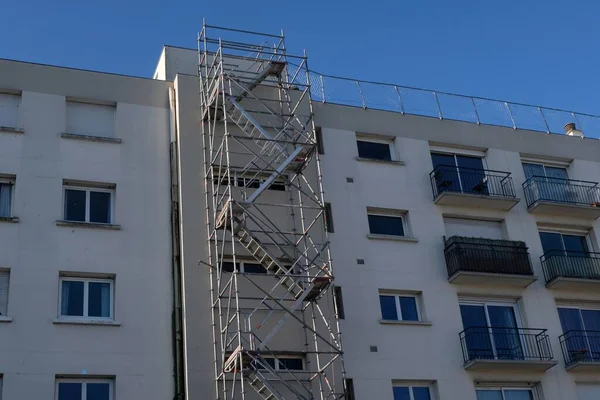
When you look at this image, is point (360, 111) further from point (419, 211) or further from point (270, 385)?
point (270, 385)

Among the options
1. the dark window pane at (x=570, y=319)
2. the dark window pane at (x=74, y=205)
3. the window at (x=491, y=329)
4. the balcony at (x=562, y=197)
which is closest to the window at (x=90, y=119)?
the dark window pane at (x=74, y=205)

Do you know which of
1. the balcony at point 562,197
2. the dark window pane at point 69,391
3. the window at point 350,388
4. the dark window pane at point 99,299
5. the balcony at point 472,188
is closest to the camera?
the dark window pane at point 69,391

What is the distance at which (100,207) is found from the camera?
2598 cm

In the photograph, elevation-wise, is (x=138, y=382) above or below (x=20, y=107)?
below

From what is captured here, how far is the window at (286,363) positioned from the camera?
25.0 m

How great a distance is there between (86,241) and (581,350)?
15401 millimetres

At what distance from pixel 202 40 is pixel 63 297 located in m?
9.98

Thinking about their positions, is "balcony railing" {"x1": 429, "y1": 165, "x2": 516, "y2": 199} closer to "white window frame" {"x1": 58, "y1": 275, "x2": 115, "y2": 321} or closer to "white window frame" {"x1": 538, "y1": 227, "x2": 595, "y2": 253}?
"white window frame" {"x1": 538, "y1": 227, "x2": 595, "y2": 253}

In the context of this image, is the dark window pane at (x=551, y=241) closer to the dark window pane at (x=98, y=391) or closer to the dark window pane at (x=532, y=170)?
the dark window pane at (x=532, y=170)

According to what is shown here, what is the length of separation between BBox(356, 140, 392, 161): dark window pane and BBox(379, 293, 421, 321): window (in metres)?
5.06

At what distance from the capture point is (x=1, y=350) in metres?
22.5

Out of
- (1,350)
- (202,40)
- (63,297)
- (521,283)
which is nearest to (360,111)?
(202,40)

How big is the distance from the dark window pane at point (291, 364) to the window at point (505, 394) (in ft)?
18.8

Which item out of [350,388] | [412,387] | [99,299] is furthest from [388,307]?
[99,299]
